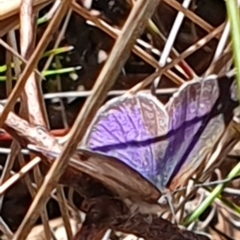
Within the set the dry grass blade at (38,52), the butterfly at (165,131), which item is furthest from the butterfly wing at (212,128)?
the dry grass blade at (38,52)

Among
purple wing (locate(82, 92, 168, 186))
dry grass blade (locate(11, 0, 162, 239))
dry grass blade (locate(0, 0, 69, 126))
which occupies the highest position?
dry grass blade (locate(11, 0, 162, 239))

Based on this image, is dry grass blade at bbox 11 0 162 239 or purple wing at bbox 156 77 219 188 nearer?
dry grass blade at bbox 11 0 162 239

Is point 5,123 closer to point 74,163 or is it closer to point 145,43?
point 74,163

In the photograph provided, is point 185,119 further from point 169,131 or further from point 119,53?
point 119,53

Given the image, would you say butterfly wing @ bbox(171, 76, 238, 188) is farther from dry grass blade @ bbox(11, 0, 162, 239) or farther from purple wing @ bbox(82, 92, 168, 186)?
dry grass blade @ bbox(11, 0, 162, 239)

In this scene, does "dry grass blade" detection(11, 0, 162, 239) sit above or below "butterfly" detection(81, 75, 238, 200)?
above

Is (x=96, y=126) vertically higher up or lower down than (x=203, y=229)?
higher up

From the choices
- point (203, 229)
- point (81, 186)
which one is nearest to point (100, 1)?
point (203, 229)

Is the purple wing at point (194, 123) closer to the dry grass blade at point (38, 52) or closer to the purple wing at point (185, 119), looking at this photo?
the purple wing at point (185, 119)

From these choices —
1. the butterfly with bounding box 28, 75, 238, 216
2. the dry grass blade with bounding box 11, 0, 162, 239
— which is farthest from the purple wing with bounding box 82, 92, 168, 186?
the dry grass blade with bounding box 11, 0, 162, 239
